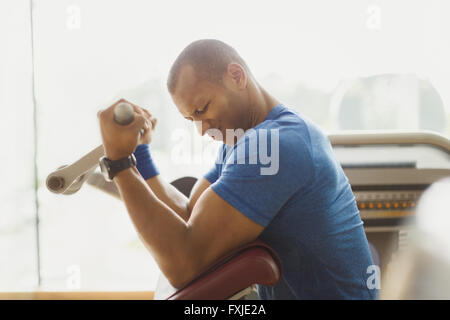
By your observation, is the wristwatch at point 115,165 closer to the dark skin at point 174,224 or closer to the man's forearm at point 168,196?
the dark skin at point 174,224

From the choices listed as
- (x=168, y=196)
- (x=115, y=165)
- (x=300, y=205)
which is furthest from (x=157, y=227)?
(x=168, y=196)

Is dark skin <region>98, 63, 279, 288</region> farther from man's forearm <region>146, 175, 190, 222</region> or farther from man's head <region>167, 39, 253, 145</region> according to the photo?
man's forearm <region>146, 175, 190, 222</region>

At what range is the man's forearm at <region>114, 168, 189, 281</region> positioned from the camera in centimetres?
58

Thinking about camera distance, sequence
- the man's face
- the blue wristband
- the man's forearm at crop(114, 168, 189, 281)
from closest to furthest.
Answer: the man's forearm at crop(114, 168, 189, 281) < the man's face < the blue wristband

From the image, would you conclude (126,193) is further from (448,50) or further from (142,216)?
(448,50)

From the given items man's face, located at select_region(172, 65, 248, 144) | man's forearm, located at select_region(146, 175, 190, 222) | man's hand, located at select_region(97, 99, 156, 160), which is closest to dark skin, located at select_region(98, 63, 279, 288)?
man's hand, located at select_region(97, 99, 156, 160)

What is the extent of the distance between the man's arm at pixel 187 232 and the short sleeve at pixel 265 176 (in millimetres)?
18

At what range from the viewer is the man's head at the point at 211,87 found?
804mm

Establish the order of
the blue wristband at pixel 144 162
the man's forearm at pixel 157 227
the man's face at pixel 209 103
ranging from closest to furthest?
1. the man's forearm at pixel 157 227
2. the man's face at pixel 209 103
3. the blue wristband at pixel 144 162

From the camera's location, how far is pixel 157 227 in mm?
596

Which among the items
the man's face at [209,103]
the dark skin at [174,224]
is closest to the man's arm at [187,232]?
the dark skin at [174,224]

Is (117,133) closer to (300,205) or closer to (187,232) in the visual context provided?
(187,232)

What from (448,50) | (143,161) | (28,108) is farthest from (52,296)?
(448,50)

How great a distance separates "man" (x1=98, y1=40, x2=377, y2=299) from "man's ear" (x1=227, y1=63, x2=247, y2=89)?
4 centimetres
